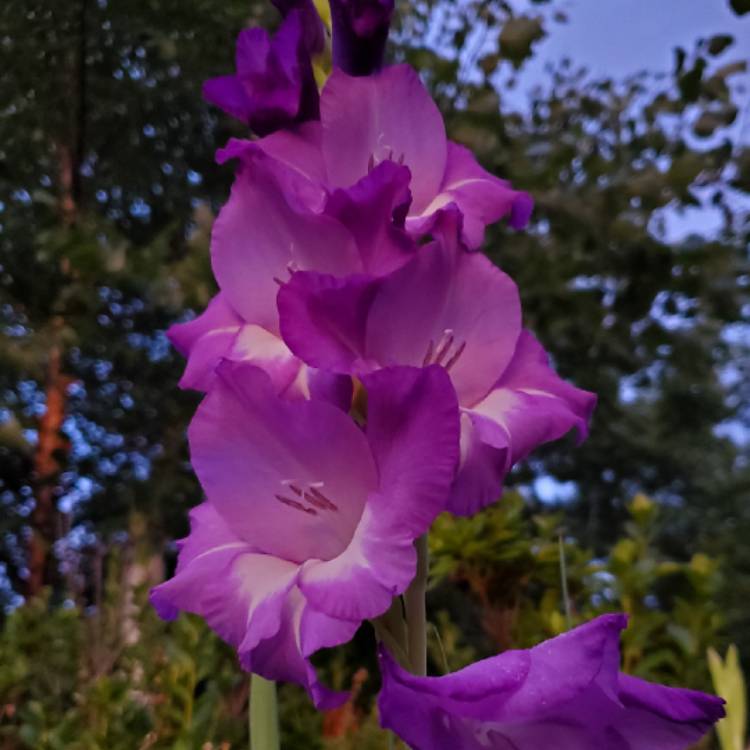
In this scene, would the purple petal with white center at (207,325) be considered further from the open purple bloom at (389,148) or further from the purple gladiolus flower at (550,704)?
the purple gladiolus flower at (550,704)

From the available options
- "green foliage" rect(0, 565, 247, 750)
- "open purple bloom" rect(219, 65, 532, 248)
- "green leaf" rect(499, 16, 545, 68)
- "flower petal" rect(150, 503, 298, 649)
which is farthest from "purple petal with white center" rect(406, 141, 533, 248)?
"green leaf" rect(499, 16, 545, 68)

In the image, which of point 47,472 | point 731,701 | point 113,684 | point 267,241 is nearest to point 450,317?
point 267,241

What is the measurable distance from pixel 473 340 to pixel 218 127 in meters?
3.91

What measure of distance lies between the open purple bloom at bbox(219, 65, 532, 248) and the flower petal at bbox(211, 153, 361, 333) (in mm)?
22

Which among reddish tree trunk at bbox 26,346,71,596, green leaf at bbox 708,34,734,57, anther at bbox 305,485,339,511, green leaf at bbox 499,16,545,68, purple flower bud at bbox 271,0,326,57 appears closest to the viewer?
anther at bbox 305,485,339,511

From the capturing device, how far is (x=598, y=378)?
12.1 ft

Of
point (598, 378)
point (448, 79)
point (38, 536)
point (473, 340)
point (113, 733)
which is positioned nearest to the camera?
point (473, 340)

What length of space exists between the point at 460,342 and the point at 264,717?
0.25 meters

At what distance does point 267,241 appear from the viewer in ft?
1.69

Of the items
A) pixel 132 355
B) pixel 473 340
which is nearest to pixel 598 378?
pixel 132 355

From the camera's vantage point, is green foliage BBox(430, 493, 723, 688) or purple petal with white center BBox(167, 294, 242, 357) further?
green foliage BBox(430, 493, 723, 688)

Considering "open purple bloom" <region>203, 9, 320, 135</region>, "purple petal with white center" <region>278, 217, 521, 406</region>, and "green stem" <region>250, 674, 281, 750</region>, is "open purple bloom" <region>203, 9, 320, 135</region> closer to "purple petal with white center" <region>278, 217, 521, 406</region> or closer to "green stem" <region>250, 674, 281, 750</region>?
"purple petal with white center" <region>278, 217, 521, 406</region>

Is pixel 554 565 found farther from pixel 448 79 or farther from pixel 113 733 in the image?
pixel 448 79

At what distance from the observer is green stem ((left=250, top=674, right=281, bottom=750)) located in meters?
0.49
